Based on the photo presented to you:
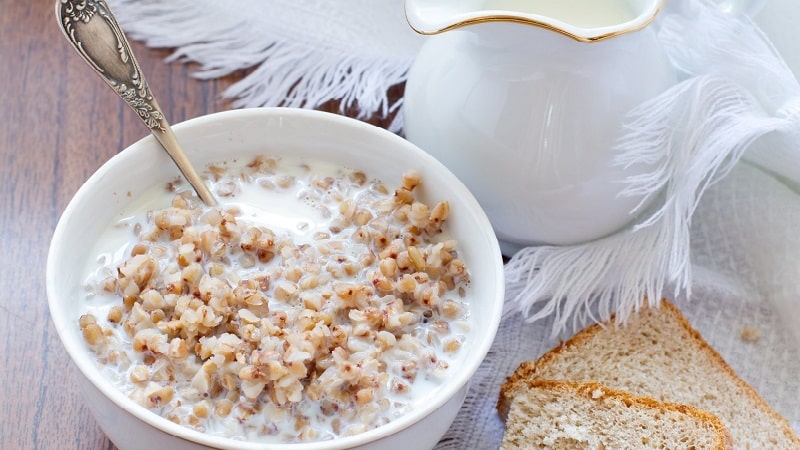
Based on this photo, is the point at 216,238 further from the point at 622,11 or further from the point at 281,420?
the point at 622,11

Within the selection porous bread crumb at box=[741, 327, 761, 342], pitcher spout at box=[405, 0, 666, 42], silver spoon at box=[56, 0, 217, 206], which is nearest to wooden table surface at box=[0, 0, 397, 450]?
silver spoon at box=[56, 0, 217, 206]

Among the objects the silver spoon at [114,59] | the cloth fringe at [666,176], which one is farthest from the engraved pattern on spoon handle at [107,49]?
the cloth fringe at [666,176]

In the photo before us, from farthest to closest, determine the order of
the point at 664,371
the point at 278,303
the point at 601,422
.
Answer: the point at 664,371 → the point at 601,422 → the point at 278,303

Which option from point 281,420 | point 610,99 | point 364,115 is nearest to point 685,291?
point 610,99

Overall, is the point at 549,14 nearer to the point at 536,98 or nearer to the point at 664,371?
the point at 536,98

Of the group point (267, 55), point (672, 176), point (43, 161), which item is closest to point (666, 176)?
point (672, 176)

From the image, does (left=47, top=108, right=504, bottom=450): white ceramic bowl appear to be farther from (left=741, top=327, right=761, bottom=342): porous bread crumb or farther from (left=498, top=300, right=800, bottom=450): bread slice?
(left=741, top=327, right=761, bottom=342): porous bread crumb

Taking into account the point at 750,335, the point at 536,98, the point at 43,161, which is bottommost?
the point at 750,335
